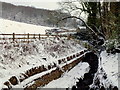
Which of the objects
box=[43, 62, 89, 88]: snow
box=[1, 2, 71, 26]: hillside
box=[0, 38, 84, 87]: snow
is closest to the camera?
box=[0, 38, 84, 87]: snow

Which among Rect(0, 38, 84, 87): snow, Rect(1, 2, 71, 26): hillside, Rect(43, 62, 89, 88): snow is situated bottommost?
Rect(43, 62, 89, 88): snow

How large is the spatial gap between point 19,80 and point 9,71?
2.11 feet

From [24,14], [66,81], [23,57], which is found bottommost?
[66,81]

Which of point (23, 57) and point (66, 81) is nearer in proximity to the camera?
point (66, 81)

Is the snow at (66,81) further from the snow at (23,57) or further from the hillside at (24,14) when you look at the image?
the hillside at (24,14)

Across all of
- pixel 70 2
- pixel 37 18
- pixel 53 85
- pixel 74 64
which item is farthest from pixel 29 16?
pixel 53 85

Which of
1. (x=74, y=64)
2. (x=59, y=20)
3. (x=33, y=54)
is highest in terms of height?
(x=59, y=20)

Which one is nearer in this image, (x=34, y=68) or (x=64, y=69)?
(x=34, y=68)

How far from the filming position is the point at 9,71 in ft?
37.1

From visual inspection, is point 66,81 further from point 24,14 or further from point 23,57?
point 24,14

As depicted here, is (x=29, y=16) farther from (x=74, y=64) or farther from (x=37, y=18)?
(x=74, y=64)

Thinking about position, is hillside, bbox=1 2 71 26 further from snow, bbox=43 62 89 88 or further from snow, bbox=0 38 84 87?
snow, bbox=43 62 89 88

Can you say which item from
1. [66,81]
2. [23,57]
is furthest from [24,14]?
[66,81]

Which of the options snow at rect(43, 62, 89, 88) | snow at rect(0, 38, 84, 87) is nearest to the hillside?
snow at rect(0, 38, 84, 87)
